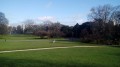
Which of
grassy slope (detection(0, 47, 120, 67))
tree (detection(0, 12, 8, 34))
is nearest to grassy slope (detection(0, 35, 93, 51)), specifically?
grassy slope (detection(0, 47, 120, 67))

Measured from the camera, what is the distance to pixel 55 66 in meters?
15.1

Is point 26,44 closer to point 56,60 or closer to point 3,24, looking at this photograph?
point 56,60

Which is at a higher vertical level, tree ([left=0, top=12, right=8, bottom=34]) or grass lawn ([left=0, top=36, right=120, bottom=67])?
tree ([left=0, top=12, right=8, bottom=34])

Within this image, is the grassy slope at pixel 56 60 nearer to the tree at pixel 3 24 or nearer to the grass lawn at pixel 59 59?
the grass lawn at pixel 59 59

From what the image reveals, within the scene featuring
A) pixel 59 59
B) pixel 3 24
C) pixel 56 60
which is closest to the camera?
pixel 56 60

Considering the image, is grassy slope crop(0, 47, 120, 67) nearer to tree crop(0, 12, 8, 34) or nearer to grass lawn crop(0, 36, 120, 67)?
grass lawn crop(0, 36, 120, 67)

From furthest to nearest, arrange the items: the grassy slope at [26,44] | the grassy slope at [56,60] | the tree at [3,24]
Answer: the tree at [3,24] → the grassy slope at [26,44] → the grassy slope at [56,60]

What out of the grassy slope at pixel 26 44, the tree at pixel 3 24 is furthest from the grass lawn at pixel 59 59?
the tree at pixel 3 24

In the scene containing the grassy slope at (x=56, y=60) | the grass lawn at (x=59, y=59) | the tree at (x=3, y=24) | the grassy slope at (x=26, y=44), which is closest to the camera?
the grassy slope at (x=56, y=60)

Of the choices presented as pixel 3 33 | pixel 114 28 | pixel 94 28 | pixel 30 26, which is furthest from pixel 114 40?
pixel 30 26

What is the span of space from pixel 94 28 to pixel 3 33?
4020 centimetres

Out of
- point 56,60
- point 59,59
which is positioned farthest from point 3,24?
point 56,60

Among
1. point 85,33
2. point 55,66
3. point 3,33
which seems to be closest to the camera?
point 55,66

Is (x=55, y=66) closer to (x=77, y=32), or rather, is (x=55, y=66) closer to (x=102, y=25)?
(x=102, y=25)
